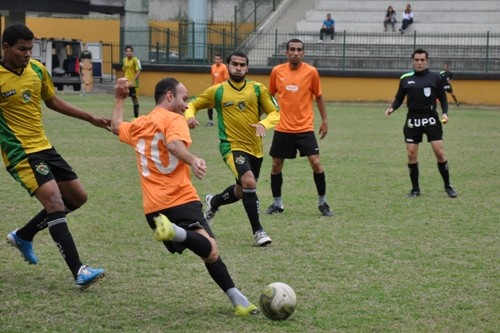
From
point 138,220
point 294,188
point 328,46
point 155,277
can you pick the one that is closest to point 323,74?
point 328,46

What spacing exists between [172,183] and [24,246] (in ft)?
6.70

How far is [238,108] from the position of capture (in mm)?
9594

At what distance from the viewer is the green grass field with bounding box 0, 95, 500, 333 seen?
6.43 metres

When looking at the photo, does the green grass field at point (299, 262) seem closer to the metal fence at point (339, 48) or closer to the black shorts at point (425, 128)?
the black shorts at point (425, 128)

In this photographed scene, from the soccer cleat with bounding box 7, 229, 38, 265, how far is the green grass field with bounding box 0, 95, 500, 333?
107mm

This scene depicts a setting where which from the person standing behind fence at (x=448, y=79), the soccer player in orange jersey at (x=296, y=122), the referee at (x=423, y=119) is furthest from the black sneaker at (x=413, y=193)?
the person standing behind fence at (x=448, y=79)

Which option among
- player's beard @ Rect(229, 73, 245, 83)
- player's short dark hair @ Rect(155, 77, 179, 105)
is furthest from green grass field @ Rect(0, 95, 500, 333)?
player's beard @ Rect(229, 73, 245, 83)

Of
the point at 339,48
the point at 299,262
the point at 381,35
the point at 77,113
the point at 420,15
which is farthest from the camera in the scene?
the point at 420,15

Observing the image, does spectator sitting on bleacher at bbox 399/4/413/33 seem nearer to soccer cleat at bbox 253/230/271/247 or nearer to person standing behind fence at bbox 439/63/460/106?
person standing behind fence at bbox 439/63/460/106

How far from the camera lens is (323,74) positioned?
3544cm

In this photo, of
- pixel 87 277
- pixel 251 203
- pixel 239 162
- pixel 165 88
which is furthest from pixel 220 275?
pixel 239 162

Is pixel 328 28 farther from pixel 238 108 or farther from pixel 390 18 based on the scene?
pixel 238 108

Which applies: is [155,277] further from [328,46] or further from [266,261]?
[328,46]

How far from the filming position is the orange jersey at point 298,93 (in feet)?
37.1
